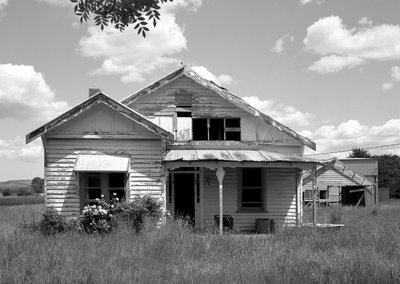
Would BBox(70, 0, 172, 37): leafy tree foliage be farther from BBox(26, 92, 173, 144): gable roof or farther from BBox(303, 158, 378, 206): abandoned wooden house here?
BBox(303, 158, 378, 206): abandoned wooden house

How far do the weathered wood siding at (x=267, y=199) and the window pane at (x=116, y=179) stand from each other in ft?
10.8

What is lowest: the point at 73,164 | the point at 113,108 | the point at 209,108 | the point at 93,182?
the point at 93,182

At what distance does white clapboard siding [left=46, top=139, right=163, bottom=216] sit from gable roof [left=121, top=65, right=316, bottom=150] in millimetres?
2756

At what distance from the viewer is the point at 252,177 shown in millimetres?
17969

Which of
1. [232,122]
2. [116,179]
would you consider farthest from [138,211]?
[232,122]

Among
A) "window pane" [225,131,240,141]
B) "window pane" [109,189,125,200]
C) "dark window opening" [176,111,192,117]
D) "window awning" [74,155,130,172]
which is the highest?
"dark window opening" [176,111,192,117]

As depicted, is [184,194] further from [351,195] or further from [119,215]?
[351,195]

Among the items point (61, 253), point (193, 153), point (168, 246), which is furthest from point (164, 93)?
point (61, 253)

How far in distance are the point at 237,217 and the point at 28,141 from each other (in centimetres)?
797

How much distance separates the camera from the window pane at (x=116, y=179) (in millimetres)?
15819

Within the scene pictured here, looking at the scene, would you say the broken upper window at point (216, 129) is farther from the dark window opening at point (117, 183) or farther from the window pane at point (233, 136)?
the dark window opening at point (117, 183)

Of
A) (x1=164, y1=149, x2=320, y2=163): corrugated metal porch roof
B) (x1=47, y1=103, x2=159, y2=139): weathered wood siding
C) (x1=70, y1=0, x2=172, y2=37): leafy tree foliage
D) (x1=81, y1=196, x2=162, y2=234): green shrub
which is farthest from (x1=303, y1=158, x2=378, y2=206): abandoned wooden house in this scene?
(x1=70, y1=0, x2=172, y2=37): leafy tree foliage

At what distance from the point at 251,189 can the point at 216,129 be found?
8.81 ft

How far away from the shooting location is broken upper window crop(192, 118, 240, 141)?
700 inches
